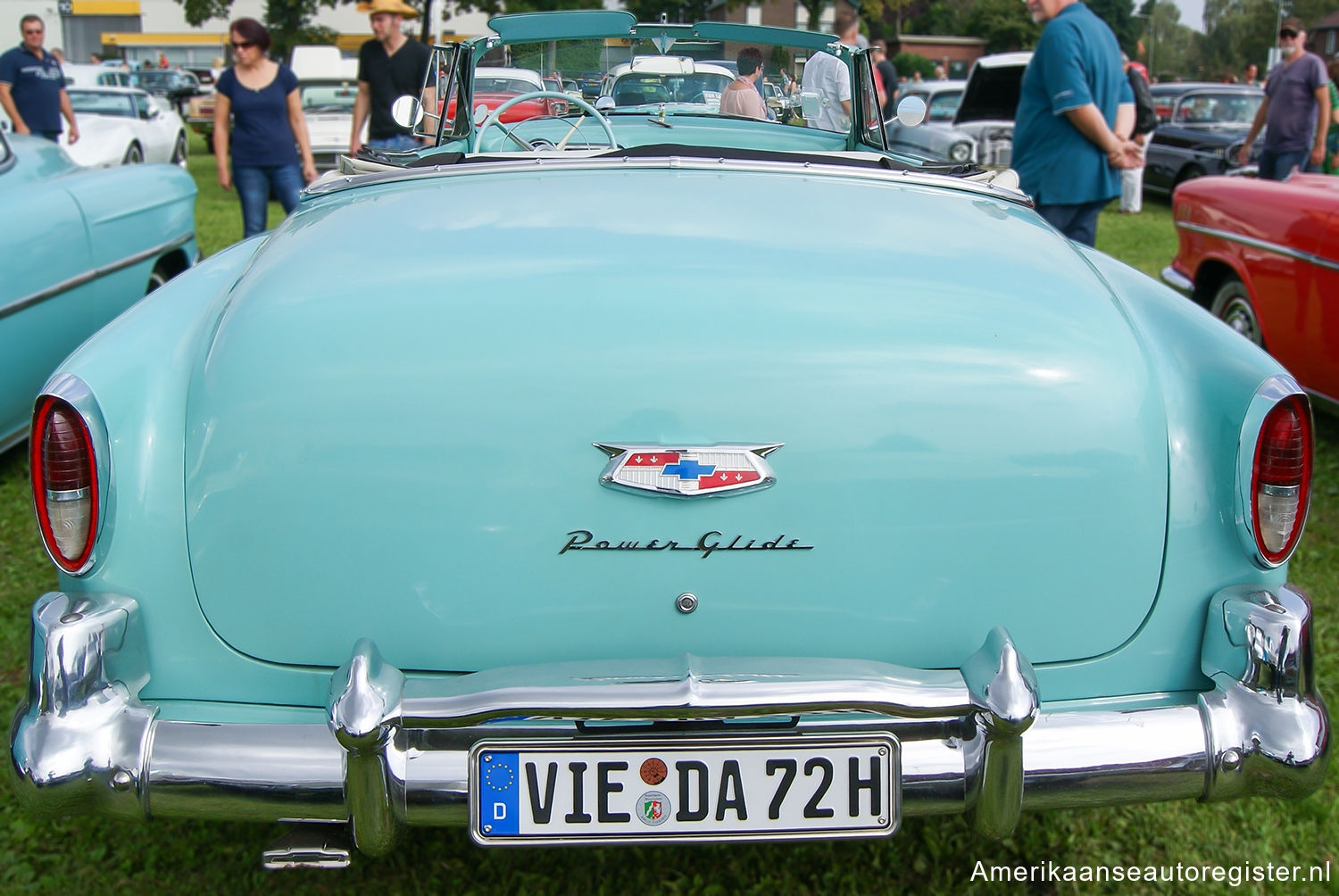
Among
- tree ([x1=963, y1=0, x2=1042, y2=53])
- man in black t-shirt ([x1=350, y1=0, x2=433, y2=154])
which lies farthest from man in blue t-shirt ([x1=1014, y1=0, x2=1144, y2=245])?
tree ([x1=963, y1=0, x2=1042, y2=53])

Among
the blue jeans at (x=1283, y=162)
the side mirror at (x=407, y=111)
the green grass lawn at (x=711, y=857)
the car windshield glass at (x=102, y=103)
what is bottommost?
the green grass lawn at (x=711, y=857)

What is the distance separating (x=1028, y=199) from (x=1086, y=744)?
55.8 inches

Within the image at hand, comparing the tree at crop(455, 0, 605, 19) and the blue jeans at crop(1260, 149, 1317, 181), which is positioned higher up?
the tree at crop(455, 0, 605, 19)

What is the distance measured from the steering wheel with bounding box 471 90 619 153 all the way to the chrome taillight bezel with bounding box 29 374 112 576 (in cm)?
182

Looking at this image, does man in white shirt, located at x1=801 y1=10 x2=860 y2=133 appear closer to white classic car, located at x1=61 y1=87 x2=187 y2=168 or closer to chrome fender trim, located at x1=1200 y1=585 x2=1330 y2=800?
chrome fender trim, located at x1=1200 y1=585 x2=1330 y2=800

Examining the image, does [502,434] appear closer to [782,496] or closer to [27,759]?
[782,496]

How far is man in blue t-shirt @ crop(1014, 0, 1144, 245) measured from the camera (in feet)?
15.2

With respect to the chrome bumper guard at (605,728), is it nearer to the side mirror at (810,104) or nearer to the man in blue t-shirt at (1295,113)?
the side mirror at (810,104)

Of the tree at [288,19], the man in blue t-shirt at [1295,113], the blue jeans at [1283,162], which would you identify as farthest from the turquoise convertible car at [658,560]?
the tree at [288,19]

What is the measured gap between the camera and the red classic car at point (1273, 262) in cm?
417

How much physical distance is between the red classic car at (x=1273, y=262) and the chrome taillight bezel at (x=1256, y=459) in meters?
2.63

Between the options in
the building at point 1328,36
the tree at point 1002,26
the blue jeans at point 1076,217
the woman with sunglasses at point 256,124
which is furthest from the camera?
the tree at point 1002,26

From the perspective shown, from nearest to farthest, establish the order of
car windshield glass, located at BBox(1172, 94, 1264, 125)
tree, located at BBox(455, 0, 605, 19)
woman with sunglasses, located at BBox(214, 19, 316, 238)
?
woman with sunglasses, located at BBox(214, 19, 316, 238) → car windshield glass, located at BBox(1172, 94, 1264, 125) → tree, located at BBox(455, 0, 605, 19)

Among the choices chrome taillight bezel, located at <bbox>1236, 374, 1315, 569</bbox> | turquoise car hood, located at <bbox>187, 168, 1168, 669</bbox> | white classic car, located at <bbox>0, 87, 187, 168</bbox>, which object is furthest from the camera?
white classic car, located at <bbox>0, 87, 187, 168</bbox>
